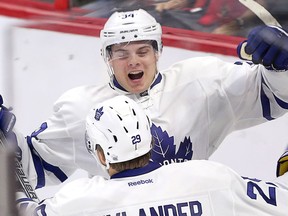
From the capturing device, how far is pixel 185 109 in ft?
6.12

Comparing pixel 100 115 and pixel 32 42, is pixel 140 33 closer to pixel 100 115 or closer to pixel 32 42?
pixel 32 42

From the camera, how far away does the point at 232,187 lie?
1.29 m

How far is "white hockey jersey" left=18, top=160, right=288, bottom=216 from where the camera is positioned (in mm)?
1289

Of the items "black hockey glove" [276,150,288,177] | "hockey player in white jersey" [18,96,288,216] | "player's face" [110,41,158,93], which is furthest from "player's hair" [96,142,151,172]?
"player's face" [110,41,158,93]

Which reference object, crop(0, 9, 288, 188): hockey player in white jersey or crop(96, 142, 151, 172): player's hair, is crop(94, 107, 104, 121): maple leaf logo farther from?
→ crop(0, 9, 288, 188): hockey player in white jersey

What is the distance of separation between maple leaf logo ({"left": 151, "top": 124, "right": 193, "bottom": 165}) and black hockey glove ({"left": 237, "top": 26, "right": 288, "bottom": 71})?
0.96 feet

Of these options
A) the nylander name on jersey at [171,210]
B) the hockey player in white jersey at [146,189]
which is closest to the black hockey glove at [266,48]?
the hockey player in white jersey at [146,189]

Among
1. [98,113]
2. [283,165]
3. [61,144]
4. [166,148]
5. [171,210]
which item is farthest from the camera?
[61,144]

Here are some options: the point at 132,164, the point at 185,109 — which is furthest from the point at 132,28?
the point at 132,164

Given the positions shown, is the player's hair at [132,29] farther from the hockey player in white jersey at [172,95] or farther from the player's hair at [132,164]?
the player's hair at [132,164]

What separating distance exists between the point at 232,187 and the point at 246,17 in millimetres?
490

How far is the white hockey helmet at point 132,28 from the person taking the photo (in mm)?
1835

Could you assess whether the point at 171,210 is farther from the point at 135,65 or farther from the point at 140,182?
the point at 135,65

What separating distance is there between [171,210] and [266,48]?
0.54 metres
